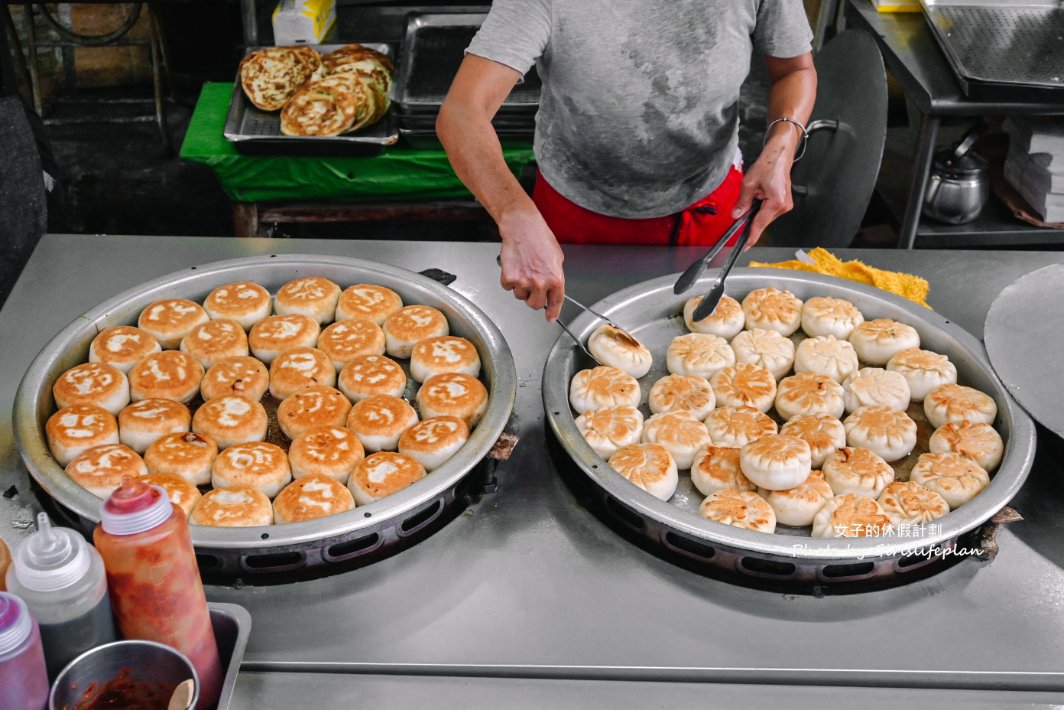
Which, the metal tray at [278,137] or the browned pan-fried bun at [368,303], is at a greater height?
the browned pan-fried bun at [368,303]

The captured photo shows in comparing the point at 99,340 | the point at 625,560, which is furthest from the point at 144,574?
the point at 99,340

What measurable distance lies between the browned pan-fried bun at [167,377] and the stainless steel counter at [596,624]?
246 mm

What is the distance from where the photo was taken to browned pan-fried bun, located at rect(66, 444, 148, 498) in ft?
5.16

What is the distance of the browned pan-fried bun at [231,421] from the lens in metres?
1.73

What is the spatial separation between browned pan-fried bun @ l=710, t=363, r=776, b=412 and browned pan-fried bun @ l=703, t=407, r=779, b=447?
0.09 feet

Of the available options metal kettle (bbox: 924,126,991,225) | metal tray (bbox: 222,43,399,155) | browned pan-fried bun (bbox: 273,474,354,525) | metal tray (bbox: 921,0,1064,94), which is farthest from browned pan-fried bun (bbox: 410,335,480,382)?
metal kettle (bbox: 924,126,991,225)

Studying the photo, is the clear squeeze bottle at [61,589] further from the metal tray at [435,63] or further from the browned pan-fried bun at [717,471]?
the metal tray at [435,63]

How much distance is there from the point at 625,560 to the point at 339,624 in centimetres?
47

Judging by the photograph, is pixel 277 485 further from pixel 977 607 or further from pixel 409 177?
pixel 409 177

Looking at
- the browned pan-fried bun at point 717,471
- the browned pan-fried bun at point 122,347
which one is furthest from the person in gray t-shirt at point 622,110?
the browned pan-fried bun at point 122,347

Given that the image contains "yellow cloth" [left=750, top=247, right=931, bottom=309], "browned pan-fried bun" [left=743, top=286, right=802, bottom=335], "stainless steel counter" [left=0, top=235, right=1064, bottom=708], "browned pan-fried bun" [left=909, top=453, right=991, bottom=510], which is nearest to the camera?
"stainless steel counter" [left=0, top=235, right=1064, bottom=708]

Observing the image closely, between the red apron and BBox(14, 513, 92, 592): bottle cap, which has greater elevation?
BBox(14, 513, 92, 592): bottle cap

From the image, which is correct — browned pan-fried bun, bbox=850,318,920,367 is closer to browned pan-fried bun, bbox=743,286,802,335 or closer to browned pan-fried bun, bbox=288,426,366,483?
browned pan-fried bun, bbox=743,286,802,335

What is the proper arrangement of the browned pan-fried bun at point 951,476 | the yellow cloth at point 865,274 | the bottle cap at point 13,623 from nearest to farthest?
the bottle cap at point 13,623, the browned pan-fried bun at point 951,476, the yellow cloth at point 865,274
